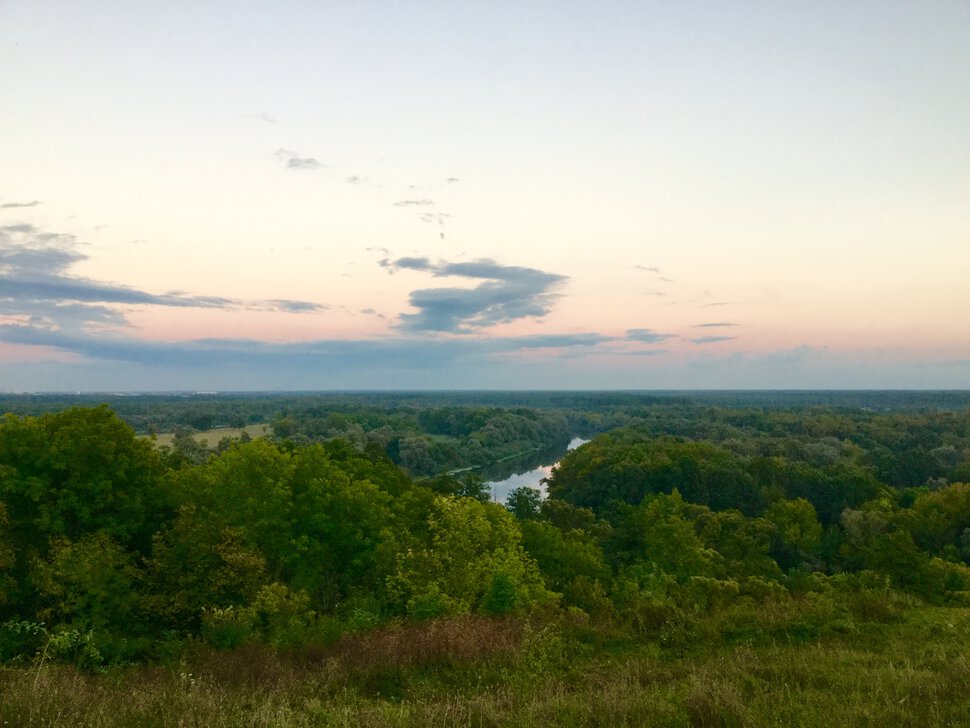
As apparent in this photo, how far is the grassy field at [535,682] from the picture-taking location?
974 centimetres

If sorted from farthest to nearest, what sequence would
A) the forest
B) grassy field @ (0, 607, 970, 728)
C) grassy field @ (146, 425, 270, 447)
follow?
1. grassy field @ (146, 425, 270, 447)
2. the forest
3. grassy field @ (0, 607, 970, 728)

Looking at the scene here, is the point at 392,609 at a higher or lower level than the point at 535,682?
lower

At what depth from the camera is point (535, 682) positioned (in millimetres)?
12547

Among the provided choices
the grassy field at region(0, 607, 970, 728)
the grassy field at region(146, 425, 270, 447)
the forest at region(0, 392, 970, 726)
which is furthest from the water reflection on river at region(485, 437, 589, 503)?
the grassy field at region(0, 607, 970, 728)

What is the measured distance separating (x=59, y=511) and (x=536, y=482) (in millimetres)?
92146

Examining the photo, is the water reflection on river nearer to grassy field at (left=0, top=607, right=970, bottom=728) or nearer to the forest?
the forest

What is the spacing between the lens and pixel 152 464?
2638 cm

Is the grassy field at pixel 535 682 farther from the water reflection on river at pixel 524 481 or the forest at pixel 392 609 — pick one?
the water reflection on river at pixel 524 481

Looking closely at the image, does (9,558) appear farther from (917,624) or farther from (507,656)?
(917,624)

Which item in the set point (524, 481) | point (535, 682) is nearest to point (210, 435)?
point (524, 481)

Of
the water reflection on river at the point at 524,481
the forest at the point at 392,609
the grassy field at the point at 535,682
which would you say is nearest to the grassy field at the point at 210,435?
the water reflection on river at the point at 524,481

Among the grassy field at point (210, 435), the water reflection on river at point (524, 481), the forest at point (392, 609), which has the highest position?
the forest at point (392, 609)

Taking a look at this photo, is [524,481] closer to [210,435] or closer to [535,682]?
[210,435]

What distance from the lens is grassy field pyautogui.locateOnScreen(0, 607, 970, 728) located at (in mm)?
9742
